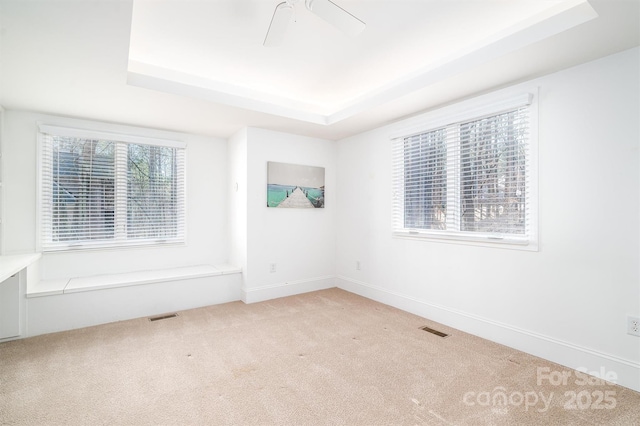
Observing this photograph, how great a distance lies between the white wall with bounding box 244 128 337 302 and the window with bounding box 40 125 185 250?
1.13m

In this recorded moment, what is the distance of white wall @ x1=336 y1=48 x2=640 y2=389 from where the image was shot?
212 cm

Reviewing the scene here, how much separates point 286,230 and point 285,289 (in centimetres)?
84

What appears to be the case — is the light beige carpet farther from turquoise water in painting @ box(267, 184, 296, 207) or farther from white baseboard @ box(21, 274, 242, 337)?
turquoise water in painting @ box(267, 184, 296, 207)

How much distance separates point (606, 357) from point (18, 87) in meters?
5.31

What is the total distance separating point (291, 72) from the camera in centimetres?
309

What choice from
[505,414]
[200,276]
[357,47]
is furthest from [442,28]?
[200,276]

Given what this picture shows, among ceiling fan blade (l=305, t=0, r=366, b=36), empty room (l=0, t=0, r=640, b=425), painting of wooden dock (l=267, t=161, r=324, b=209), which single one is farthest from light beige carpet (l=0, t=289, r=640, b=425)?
ceiling fan blade (l=305, t=0, r=366, b=36)

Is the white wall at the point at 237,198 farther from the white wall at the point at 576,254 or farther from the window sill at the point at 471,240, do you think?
the white wall at the point at 576,254

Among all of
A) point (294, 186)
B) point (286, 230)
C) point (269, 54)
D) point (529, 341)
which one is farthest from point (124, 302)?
point (529, 341)

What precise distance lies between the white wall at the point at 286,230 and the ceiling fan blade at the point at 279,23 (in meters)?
1.94

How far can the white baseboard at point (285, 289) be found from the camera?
4.00 metres

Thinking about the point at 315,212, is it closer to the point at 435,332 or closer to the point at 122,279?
the point at 435,332

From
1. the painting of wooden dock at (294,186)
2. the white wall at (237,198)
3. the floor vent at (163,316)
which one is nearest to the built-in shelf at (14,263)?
the floor vent at (163,316)

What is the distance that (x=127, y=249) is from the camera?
3.89 m
